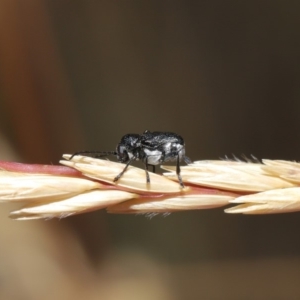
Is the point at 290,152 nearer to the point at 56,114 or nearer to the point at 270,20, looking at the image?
the point at 270,20

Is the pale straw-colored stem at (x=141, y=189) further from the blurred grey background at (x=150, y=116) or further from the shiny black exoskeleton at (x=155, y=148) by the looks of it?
the blurred grey background at (x=150, y=116)

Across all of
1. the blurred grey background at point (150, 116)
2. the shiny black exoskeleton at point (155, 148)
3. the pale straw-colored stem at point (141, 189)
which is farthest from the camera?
the blurred grey background at point (150, 116)


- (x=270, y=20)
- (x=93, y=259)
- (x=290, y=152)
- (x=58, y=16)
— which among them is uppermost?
(x=58, y=16)

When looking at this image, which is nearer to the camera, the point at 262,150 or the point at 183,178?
the point at 183,178

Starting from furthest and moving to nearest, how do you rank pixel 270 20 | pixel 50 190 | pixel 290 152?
pixel 290 152, pixel 270 20, pixel 50 190

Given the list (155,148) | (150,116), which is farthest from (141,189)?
(150,116)

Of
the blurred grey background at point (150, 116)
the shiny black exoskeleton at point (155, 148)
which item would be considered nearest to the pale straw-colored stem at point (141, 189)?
the shiny black exoskeleton at point (155, 148)

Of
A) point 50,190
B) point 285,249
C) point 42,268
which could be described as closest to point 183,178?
point 50,190

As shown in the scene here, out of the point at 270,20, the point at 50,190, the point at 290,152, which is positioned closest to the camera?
the point at 50,190

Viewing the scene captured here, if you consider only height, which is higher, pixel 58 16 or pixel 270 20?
pixel 58 16

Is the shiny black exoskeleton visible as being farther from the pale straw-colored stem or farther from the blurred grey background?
the blurred grey background
